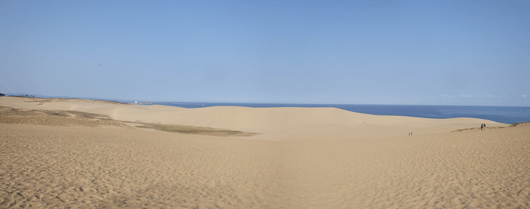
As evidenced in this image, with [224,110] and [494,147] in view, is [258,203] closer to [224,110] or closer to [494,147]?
[494,147]

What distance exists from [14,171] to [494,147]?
20.5m

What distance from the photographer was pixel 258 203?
8.05 metres

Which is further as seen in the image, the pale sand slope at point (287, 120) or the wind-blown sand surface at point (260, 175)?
the pale sand slope at point (287, 120)

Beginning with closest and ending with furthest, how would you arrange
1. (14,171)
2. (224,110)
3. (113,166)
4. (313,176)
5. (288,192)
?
(14,171) < (288,192) < (113,166) < (313,176) < (224,110)

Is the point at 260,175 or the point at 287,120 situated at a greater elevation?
the point at 287,120

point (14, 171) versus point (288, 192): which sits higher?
point (14, 171)

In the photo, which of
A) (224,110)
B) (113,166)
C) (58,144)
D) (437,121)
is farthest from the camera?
(224,110)

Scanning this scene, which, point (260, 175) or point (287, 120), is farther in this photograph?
point (287, 120)

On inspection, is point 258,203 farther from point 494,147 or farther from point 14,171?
point 494,147

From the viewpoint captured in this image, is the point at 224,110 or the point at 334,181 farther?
the point at 224,110

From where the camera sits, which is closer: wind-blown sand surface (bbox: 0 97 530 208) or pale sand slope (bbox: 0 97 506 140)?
wind-blown sand surface (bbox: 0 97 530 208)

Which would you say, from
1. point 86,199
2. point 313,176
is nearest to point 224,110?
point 313,176

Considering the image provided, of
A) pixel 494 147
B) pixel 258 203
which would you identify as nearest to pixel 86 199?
pixel 258 203

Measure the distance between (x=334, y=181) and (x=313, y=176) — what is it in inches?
45.4
